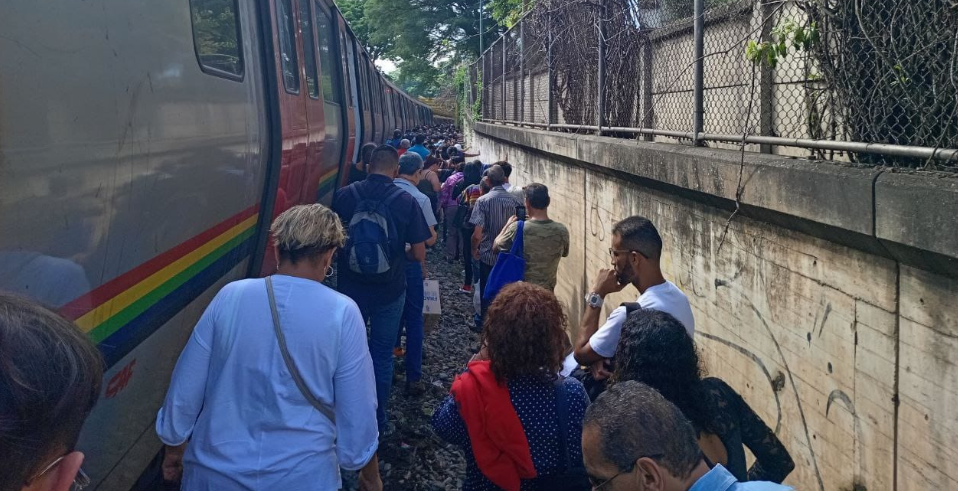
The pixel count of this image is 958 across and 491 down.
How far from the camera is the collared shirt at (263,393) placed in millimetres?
2805

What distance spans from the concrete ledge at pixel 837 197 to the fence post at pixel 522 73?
24.5 feet

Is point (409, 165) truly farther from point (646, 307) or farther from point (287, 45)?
point (646, 307)

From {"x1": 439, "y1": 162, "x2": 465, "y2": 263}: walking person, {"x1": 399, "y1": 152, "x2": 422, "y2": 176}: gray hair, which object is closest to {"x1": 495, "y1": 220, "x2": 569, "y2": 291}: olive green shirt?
{"x1": 399, "y1": 152, "x2": 422, "y2": 176}: gray hair

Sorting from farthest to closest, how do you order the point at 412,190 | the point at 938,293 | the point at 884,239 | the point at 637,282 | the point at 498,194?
the point at 498,194 < the point at 412,190 < the point at 637,282 < the point at 884,239 < the point at 938,293

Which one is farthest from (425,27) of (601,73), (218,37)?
(218,37)

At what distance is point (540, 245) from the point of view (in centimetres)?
623

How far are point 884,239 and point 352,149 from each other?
9.22 meters

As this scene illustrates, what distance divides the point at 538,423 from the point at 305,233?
1.03 meters

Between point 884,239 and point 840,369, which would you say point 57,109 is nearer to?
point 884,239

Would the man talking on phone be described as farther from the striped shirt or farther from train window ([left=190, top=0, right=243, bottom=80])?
the striped shirt

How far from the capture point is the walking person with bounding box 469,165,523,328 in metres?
7.41

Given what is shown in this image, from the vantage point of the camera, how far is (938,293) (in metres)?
2.50

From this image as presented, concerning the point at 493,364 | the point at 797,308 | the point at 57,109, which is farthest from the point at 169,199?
the point at 797,308

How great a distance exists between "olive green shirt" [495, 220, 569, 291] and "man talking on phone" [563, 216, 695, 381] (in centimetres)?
241
